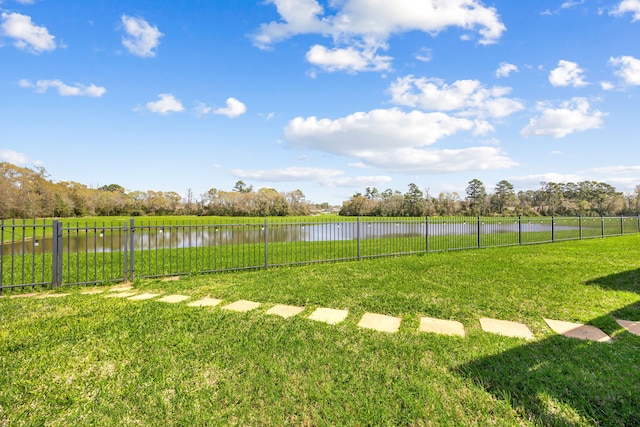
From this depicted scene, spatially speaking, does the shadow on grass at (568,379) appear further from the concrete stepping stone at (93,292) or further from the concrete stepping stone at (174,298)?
the concrete stepping stone at (93,292)

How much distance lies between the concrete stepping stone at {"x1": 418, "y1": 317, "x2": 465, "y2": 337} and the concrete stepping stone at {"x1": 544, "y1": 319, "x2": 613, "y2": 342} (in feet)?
3.21

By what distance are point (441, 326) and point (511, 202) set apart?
55.3m

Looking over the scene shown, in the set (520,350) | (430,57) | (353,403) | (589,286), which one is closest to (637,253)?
(589,286)

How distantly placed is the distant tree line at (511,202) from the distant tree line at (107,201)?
52.0 feet

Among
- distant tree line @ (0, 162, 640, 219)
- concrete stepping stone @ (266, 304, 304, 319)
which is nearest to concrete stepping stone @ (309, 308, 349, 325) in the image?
concrete stepping stone @ (266, 304, 304, 319)

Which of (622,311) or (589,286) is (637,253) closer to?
(589,286)

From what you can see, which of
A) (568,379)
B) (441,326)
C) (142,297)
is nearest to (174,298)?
(142,297)

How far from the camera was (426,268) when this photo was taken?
6559 millimetres

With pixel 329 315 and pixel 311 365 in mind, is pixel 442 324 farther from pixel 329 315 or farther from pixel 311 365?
pixel 311 365

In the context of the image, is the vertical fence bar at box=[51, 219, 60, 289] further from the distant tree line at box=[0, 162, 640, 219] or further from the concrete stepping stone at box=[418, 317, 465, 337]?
the distant tree line at box=[0, 162, 640, 219]

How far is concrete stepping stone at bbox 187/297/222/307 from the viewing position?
400 cm

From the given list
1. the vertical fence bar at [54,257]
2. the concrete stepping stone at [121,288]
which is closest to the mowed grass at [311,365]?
the concrete stepping stone at [121,288]

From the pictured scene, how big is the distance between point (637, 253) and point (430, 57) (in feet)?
28.2

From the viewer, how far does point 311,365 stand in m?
2.32
